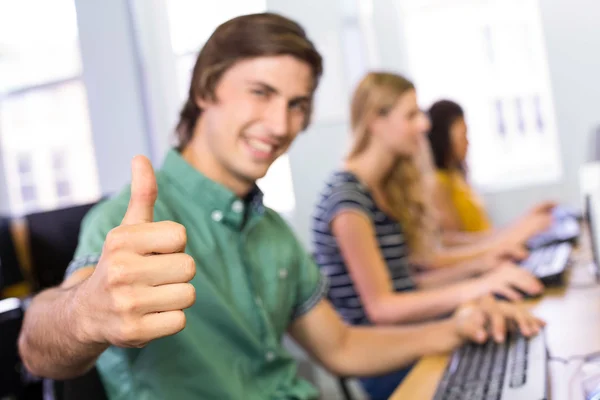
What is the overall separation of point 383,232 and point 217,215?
2.26 ft

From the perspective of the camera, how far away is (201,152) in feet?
3.25

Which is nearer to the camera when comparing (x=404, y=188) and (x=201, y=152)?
(x=201, y=152)

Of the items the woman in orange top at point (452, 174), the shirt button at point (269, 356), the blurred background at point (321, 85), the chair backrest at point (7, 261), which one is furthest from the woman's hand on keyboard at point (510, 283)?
the chair backrest at point (7, 261)

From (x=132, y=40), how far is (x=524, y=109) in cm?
193

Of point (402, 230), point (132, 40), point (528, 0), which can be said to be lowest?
point (402, 230)

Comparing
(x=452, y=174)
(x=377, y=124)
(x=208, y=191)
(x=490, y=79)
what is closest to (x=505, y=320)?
(x=208, y=191)

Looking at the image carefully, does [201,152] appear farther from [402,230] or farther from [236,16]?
[402,230]

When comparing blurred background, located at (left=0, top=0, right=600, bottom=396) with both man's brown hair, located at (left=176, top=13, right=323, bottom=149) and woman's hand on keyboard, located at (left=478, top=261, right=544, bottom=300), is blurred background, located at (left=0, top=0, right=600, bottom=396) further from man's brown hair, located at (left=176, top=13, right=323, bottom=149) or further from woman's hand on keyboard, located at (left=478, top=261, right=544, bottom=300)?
woman's hand on keyboard, located at (left=478, top=261, right=544, bottom=300)

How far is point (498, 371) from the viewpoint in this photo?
0.80 m

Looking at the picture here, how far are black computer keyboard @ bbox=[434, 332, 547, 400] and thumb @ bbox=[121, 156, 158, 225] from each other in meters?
0.38

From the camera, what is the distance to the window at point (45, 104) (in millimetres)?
1468

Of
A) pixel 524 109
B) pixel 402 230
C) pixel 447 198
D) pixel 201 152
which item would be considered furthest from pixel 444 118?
pixel 201 152

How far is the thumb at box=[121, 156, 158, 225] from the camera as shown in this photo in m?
0.58

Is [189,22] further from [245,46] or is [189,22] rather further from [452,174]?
[452,174]
